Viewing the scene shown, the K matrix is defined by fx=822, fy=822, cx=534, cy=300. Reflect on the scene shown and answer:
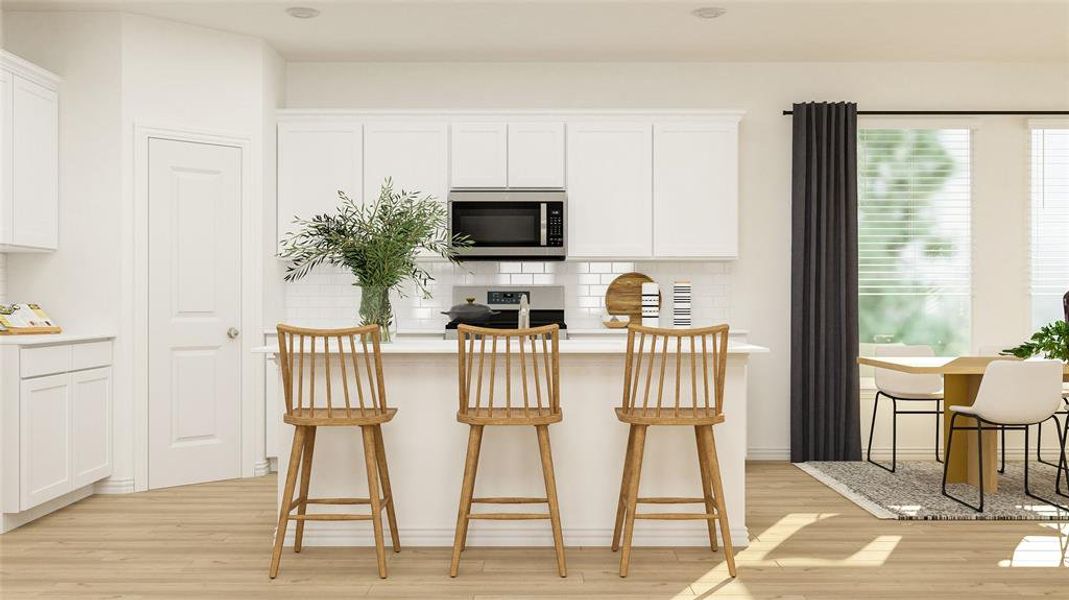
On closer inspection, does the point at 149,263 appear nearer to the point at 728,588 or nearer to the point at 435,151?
the point at 435,151

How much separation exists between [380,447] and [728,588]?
4.92 ft

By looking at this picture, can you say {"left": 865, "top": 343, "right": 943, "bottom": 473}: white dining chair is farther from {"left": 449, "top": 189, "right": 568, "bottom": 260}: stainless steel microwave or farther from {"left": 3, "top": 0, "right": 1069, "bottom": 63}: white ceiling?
{"left": 449, "top": 189, "right": 568, "bottom": 260}: stainless steel microwave

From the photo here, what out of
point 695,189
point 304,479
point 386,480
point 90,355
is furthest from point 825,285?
point 90,355

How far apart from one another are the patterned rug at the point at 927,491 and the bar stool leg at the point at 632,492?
1.65 meters

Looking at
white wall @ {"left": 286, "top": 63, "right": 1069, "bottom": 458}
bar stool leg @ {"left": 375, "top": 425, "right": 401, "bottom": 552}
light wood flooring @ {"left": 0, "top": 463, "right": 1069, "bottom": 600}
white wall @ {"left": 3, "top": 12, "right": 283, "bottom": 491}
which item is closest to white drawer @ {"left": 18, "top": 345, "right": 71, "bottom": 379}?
white wall @ {"left": 3, "top": 12, "right": 283, "bottom": 491}

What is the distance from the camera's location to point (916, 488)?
15.8 feet

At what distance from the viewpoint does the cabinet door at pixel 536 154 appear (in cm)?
562

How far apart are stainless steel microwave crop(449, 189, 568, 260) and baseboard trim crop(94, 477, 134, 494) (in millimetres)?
2484

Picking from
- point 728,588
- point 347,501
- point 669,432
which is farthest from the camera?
point 669,432

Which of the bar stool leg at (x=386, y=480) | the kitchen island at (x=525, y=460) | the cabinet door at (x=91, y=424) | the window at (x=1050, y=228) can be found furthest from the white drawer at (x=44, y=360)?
the window at (x=1050, y=228)

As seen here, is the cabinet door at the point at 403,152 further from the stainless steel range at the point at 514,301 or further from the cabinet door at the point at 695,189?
the cabinet door at the point at 695,189

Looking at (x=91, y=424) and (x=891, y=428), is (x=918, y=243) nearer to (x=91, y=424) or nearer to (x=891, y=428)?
(x=891, y=428)

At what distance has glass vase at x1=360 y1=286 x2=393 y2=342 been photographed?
12.0ft

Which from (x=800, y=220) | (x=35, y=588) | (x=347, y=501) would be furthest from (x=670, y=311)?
(x=35, y=588)
